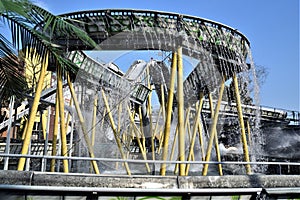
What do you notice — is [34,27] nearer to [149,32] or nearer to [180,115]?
[149,32]

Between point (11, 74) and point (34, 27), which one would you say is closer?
point (34, 27)

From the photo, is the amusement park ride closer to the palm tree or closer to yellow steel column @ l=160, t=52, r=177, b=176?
yellow steel column @ l=160, t=52, r=177, b=176

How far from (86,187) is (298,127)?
24.2 meters

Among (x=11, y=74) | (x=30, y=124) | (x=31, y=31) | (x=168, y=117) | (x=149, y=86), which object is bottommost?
(x=30, y=124)

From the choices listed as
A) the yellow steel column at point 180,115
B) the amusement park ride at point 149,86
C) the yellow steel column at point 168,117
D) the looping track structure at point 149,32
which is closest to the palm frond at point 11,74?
the amusement park ride at point 149,86

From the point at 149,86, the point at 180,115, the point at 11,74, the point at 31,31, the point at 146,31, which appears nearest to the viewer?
the point at 31,31

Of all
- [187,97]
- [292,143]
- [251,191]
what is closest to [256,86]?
[187,97]

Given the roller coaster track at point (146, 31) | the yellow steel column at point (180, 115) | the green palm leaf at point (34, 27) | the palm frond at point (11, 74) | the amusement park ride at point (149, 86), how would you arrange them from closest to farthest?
the green palm leaf at point (34, 27) → the palm frond at point (11, 74) → the amusement park ride at point (149, 86) → the yellow steel column at point (180, 115) → the roller coaster track at point (146, 31)

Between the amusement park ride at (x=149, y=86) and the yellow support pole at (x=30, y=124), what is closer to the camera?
the amusement park ride at (x=149, y=86)

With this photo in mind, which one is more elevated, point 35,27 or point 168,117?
point 35,27

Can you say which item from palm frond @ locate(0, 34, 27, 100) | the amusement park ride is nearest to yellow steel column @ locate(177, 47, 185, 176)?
the amusement park ride

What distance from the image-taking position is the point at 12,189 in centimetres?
471

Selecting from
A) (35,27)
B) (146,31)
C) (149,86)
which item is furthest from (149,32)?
(149,86)

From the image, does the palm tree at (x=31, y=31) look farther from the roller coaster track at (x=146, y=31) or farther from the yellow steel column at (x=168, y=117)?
the yellow steel column at (x=168, y=117)
